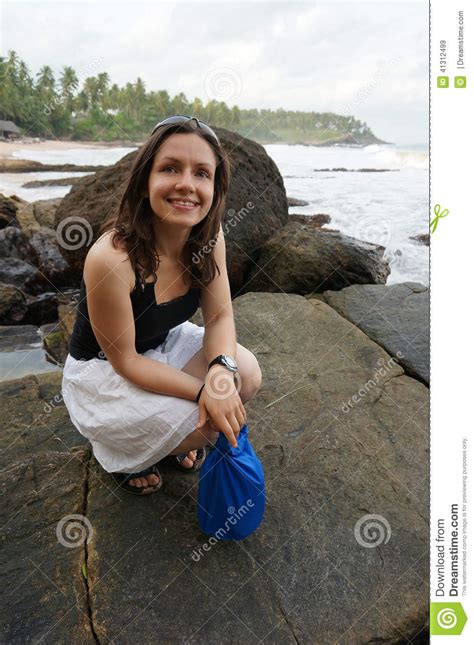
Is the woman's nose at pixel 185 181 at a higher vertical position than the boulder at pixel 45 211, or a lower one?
higher

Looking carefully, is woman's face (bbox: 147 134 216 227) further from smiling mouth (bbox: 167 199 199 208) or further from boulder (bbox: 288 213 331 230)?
boulder (bbox: 288 213 331 230)

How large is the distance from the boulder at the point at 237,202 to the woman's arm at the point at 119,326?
8.74ft

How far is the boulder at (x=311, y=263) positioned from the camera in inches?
159

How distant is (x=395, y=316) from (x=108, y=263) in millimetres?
2453

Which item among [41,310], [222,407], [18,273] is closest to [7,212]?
[18,273]

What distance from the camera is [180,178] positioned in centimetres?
163

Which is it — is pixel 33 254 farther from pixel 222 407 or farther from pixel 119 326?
pixel 222 407

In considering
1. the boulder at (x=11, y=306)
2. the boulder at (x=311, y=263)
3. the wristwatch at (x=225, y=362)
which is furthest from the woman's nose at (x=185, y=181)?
the boulder at (x=11, y=306)

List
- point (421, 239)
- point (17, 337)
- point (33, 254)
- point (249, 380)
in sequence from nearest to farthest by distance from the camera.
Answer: point (249, 380) → point (17, 337) → point (33, 254) → point (421, 239)

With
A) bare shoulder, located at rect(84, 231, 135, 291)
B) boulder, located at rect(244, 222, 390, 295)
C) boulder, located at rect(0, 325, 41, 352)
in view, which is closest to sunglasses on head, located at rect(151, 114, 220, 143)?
bare shoulder, located at rect(84, 231, 135, 291)

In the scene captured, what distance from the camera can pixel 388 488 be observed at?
209 centimetres

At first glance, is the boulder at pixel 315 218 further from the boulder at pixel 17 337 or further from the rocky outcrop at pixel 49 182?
the rocky outcrop at pixel 49 182
